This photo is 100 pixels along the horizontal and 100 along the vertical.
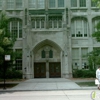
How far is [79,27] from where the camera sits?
33.2 metres

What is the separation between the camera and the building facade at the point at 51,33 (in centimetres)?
3155

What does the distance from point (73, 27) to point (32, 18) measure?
6.40 metres

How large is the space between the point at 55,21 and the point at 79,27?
12.7ft

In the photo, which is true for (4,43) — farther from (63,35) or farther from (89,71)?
(89,71)

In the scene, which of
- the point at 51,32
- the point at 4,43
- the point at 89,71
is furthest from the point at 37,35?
the point at 4,43

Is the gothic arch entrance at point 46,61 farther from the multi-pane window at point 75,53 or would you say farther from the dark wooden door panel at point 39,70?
the multi-pane window at point 75,53

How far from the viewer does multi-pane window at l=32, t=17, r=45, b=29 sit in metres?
32.1

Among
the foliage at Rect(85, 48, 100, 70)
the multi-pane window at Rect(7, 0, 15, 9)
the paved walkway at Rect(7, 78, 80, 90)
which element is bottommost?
the paved walkway at Rect(7, 78, 80, 90)

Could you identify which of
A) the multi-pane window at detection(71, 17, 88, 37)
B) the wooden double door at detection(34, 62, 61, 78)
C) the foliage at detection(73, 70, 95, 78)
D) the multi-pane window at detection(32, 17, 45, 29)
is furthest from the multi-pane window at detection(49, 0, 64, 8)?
the foliage at detection(73, 70, 95, 78)

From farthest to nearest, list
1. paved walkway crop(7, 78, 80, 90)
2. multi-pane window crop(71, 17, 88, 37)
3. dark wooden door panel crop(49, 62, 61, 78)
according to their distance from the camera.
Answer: multi-pane window crop(71, 17, 88, 37)
dark wooden door panel crop(49, 62, 61, 78)
paved walkway crop(7, 78, 80, 90)

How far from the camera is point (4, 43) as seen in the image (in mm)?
17781

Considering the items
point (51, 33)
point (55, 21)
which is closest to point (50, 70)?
point (51, 33)

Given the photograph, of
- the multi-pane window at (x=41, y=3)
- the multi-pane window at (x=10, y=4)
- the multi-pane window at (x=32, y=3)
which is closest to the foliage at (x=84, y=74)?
the multi-pane window at (x=41, y=3)

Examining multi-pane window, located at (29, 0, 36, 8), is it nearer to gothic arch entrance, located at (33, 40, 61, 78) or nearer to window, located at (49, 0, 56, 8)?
window, located at (49, 0, 56, 8)
